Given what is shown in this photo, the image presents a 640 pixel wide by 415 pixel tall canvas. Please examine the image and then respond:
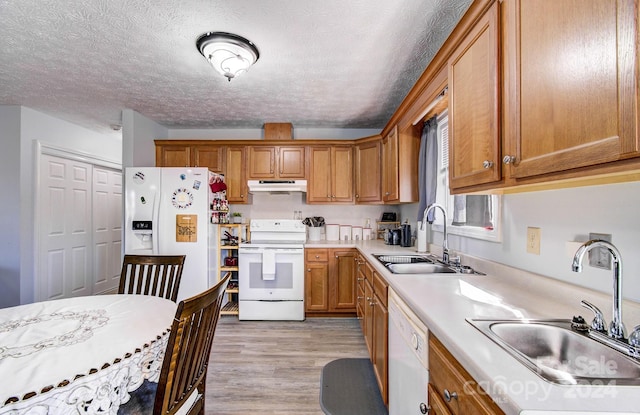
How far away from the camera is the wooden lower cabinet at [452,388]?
67 centimetres

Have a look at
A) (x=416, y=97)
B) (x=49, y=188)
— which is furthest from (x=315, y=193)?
(x=49, y=188)

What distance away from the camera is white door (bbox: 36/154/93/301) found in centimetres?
326

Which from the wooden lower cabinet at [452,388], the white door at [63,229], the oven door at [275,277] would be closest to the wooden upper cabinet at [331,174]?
the oven door at [275,277]

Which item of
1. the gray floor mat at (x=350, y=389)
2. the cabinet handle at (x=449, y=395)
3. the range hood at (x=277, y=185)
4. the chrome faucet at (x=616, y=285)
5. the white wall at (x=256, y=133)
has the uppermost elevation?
the white wall at (x=256, y=133)

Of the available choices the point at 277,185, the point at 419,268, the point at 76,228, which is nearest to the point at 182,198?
the point at 277,185

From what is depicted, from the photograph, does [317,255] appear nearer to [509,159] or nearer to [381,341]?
[381,341]

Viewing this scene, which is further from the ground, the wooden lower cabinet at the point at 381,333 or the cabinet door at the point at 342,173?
the cabinet door at the point at 342,173

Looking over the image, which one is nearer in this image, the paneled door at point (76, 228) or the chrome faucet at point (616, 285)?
the chrome faucet at point (616, 285)

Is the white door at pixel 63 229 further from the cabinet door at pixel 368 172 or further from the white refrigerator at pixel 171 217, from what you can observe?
the cabinet door at pixel 368 172

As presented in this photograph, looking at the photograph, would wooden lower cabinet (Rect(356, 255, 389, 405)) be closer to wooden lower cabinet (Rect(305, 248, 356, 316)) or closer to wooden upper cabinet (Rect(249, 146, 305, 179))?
wooden lower cabinet (Rect(305, 248, 356, 316))

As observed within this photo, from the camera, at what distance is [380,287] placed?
72.5 inches

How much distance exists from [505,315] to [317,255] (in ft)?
7.75

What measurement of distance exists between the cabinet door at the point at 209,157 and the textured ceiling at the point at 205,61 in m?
0.44

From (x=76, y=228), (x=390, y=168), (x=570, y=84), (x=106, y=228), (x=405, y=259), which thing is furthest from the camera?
(x=106, y=228)
